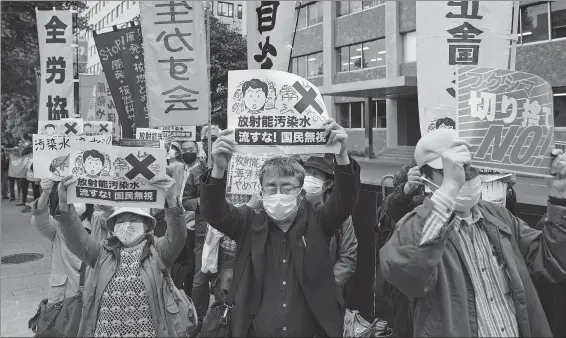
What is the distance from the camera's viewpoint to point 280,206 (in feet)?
9.09

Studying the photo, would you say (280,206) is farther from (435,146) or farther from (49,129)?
(49,129)

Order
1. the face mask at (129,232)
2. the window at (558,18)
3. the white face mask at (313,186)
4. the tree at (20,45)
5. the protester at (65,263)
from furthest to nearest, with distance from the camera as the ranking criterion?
1. the window at (558,18)
2. the tree at (20,45)
3. the protester at (65,263)
4. the white face mask at (313,186)
5. the face mask at (129,232)

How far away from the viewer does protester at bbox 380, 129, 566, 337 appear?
6.64ft

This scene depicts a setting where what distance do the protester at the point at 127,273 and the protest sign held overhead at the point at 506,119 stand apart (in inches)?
76.2

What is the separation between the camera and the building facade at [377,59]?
17.8 meters

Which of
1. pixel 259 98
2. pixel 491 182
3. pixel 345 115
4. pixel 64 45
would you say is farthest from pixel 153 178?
pixel 345 115

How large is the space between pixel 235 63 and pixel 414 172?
78.8 ft

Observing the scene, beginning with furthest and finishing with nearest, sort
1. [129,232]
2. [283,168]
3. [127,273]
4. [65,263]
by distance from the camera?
1. [65,263]
2. [129,232]
3. [127,273]
4. [283,168]

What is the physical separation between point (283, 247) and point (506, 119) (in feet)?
4.67

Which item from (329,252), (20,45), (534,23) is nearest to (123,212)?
(329,252)

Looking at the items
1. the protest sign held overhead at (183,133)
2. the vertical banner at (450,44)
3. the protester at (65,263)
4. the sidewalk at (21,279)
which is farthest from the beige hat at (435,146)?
the protest sign held overhead at (183,133)

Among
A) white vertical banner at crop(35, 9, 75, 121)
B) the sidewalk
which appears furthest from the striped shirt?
white vertical banner at crop(35, 9, 75, 121)

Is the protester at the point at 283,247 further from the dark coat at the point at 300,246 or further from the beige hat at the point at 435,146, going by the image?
the beige hat at the point at 435,146

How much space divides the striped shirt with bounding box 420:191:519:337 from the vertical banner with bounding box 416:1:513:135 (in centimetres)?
162
